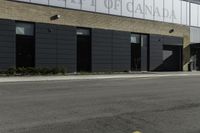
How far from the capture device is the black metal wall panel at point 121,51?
40438 mm

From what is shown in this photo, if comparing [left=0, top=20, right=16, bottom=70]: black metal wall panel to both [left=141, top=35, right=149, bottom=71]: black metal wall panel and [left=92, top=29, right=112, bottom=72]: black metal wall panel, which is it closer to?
[left=92, top=29, right=112, bottom=72]: black metal wall panel

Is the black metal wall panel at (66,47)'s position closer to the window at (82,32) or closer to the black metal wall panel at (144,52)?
the window at (82,32)

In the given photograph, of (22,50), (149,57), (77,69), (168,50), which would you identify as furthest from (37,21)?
(168,50)

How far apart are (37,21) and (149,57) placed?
15585mm

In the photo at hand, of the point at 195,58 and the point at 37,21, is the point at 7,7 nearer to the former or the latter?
the point at 37,21

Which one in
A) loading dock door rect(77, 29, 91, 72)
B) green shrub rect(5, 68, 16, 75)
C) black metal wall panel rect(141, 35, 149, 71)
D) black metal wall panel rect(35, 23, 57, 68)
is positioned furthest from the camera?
black metal wall panel rect(141, 35, 149, 71)

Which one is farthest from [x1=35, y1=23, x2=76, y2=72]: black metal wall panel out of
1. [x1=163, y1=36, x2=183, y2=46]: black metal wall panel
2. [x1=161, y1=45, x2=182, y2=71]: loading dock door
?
[x1=161, y1=45, x2=182, y2=71]: loading dock door

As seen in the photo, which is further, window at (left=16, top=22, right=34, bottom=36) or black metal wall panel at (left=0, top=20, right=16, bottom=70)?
window at (left=16, top=22, right=34, bottom=36)

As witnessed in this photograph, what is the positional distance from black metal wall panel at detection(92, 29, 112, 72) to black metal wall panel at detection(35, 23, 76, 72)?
2573 mm

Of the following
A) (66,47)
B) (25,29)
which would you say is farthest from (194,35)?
(25,29)

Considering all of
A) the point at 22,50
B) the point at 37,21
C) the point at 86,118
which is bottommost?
the point at 86,118

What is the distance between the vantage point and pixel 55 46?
115 ft

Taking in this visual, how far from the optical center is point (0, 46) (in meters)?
31.2

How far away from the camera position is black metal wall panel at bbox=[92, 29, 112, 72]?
38406mm
